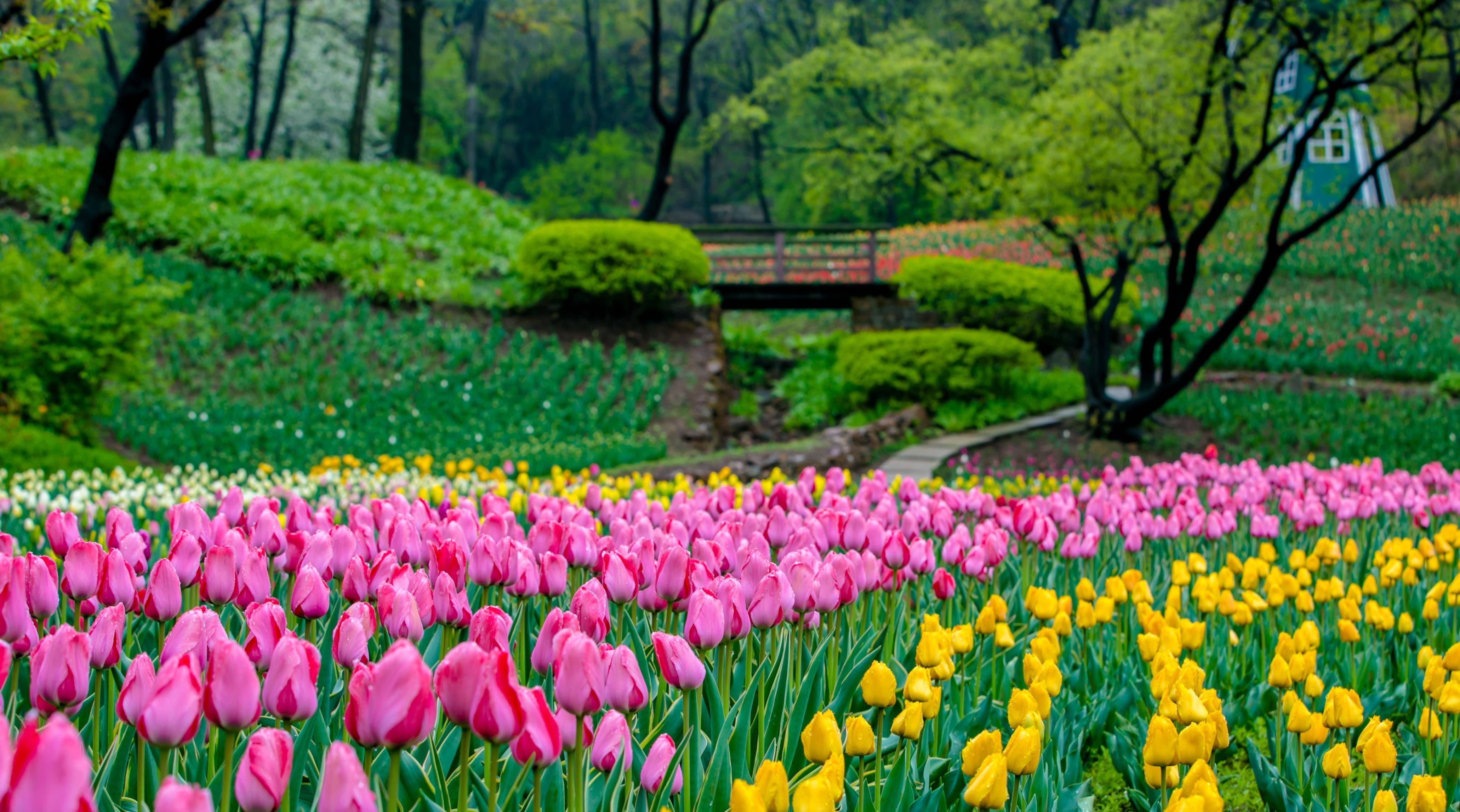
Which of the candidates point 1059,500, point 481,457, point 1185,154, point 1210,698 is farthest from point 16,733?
point 1185,154

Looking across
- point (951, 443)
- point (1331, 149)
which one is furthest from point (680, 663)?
point (1331, 149)

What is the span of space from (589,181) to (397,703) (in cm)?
3546

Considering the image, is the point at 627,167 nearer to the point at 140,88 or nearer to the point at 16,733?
the point at 140,88

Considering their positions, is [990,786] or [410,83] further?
[410,83]

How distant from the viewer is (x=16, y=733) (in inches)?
75.0

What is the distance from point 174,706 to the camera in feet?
4.16

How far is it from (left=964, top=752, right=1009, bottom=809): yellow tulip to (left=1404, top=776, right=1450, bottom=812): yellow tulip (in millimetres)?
641

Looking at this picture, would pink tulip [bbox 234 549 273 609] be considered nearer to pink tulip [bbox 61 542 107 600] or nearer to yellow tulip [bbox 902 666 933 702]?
pink tulip [bbox 61 542 107 600]

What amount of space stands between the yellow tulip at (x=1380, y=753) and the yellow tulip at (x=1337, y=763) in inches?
1.3

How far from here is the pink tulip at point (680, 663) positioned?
5.55 ft

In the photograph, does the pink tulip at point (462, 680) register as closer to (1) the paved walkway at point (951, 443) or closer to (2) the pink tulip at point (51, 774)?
(2) the pink tulip at point (51, 774)

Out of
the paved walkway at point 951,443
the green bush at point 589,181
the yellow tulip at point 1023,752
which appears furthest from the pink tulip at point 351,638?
the green bush at point 589,181

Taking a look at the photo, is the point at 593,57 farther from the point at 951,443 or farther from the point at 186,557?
the point at 186,557

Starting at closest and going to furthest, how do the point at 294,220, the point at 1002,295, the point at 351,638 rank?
the point at 351,638
the point at 1002,295
the point at 294,220
